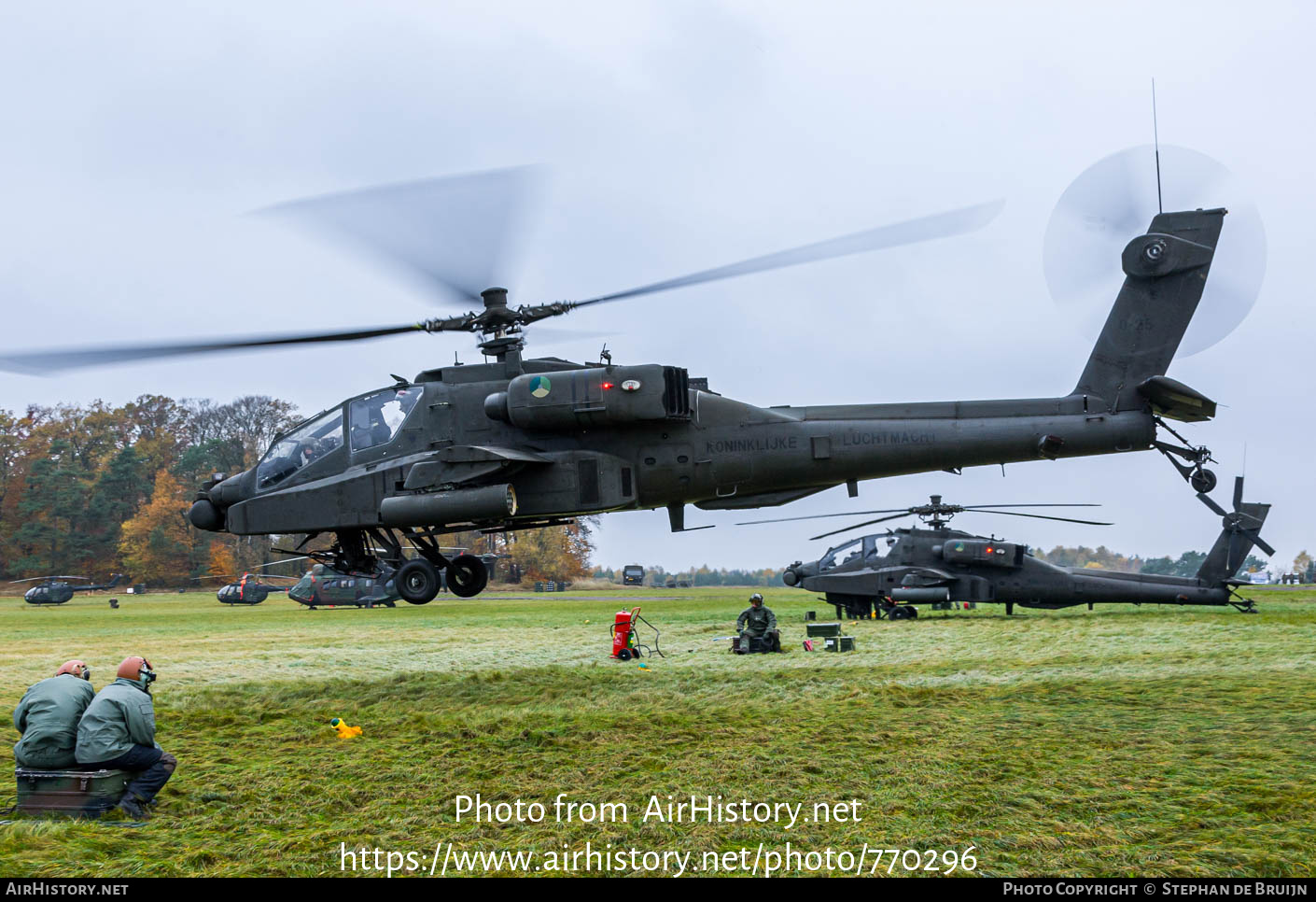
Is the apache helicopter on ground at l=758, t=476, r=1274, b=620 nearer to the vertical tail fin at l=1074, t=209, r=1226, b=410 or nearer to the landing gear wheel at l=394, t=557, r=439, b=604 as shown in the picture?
the vertical tail fin at l=1074, t=209, r=1226, b=410

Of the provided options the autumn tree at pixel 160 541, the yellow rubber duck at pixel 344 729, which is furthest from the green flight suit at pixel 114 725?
the autumn tree at pixel 160 541

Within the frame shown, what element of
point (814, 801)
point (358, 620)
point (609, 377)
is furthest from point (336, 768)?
point (358, 620)

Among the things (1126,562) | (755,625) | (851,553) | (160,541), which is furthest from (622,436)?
(1126,562)

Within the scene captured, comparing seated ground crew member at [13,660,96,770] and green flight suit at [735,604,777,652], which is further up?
A: seated ground crew member at [13,660,96,770]

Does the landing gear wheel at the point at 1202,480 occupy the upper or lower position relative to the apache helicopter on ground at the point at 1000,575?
upper

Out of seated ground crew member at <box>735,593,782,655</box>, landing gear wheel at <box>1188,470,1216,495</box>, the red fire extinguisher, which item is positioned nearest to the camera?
landing gear wheel at <box>1188,470,1216,495</box>

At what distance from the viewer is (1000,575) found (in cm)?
2286

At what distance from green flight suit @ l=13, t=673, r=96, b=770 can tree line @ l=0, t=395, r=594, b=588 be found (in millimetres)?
36818

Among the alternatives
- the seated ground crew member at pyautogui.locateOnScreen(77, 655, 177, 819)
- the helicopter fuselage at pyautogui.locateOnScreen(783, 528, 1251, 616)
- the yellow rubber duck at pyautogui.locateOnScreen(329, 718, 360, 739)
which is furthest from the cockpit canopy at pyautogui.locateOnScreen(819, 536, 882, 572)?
the seated ground crew member at pyautogui.locateOnScreen(77, 655, 177, 819)

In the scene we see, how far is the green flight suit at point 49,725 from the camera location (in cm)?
643

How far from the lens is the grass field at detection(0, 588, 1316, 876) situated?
223 inches

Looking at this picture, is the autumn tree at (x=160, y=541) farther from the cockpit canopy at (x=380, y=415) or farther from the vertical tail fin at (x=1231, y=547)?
the vertical tail fin at (x=1231, y=547)

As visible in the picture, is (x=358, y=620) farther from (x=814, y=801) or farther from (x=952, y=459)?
(x=814, y=801)

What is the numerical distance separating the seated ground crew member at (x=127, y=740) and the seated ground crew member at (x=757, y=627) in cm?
1083
